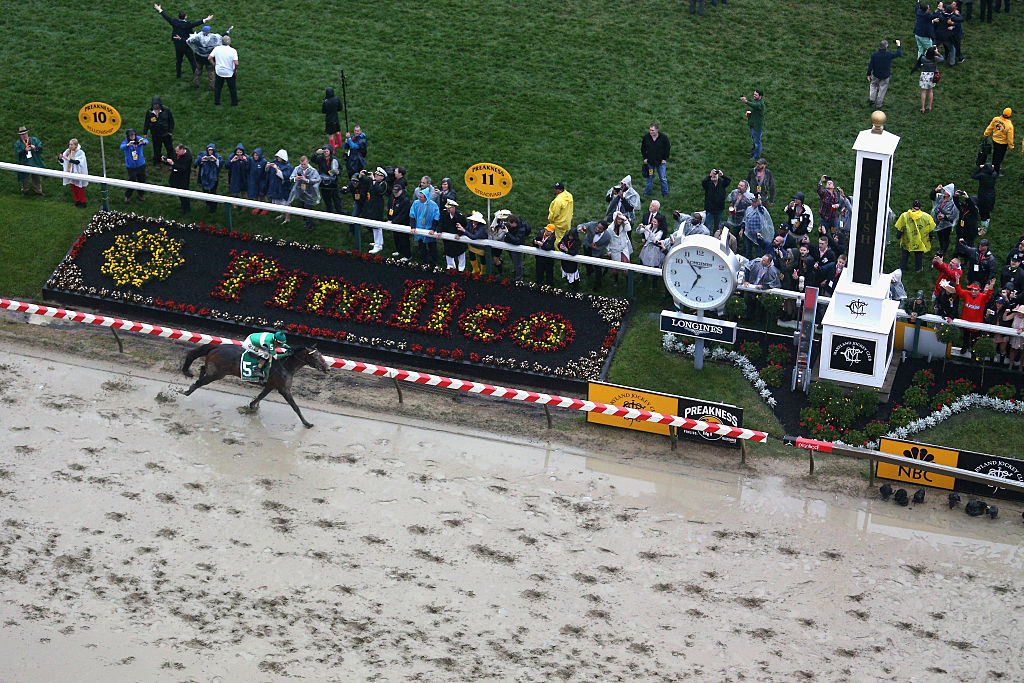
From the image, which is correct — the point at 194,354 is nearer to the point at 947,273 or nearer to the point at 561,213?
the point at 561,213

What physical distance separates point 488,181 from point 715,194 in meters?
5.20

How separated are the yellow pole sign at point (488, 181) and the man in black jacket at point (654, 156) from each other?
4442 millimetres

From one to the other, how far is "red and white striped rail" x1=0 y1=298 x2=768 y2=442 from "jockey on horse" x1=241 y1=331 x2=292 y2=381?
871mm

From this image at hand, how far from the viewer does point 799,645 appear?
23078 millimetres

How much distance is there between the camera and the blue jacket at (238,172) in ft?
112

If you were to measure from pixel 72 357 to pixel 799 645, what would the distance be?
15852mm

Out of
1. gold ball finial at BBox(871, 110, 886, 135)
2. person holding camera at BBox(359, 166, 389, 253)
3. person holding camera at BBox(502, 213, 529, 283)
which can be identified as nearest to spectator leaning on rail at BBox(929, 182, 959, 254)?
gold ball finial at BBox(871, 110, 886, 135)

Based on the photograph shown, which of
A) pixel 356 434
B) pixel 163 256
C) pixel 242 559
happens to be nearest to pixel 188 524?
pixel 242 559

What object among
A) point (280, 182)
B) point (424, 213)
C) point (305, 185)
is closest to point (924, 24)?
point (424, 213)

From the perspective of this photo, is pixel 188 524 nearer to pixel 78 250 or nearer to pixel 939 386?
pixel 78 250

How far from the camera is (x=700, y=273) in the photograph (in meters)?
28.5

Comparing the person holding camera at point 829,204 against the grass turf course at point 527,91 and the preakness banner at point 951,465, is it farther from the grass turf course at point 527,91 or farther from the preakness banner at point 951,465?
the preakness banner at point 951,465

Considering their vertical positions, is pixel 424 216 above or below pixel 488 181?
below

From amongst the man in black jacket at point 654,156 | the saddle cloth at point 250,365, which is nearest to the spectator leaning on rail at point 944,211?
the man in black jacket at point 654,156
